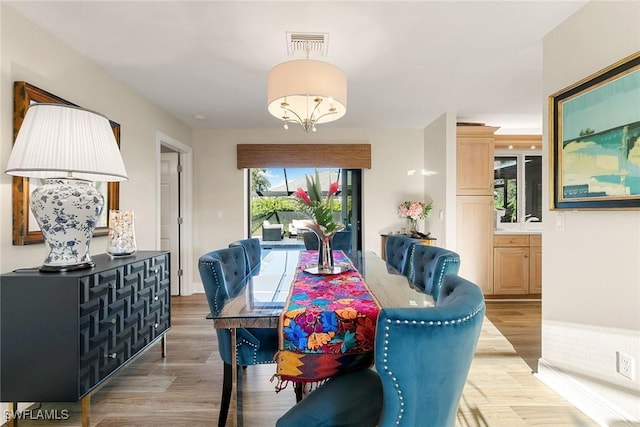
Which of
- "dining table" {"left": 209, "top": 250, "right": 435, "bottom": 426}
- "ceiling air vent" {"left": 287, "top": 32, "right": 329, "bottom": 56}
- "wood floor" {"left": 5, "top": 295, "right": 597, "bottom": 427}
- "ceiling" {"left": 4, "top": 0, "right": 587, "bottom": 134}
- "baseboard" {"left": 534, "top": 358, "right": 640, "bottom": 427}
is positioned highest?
"ceiling" {"left": 4, "top": 0, "right": 587, "bottom": 134}

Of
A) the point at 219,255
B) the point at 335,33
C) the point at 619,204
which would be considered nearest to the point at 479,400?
the point at 619,204

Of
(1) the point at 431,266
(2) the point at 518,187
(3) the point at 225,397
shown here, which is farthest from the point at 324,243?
(2) the point at 518,187

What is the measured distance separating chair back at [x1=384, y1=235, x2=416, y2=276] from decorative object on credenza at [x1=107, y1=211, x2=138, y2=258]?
2051 mm

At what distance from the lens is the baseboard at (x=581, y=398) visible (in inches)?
65.6

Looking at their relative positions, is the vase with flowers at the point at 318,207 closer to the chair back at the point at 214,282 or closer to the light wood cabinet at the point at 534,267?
the chair back at the point at 214,282

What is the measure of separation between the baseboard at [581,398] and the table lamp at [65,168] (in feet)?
9.93

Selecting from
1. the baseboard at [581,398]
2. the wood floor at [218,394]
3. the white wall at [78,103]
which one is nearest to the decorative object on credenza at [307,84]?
the white wall at [78,103]

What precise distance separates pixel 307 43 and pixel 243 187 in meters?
2.71

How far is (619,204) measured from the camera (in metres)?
1.61

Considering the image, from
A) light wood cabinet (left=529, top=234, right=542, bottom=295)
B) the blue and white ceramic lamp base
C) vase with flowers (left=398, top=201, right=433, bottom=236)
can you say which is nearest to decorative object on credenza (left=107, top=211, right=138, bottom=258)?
the blue and white ceramic lamp base

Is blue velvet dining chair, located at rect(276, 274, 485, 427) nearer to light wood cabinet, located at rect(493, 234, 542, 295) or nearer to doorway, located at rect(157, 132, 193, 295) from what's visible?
light wood cabinet, located at rect(493, 234, 542, 295)

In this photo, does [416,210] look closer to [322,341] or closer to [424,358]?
[322,341]

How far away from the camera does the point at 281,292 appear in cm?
155

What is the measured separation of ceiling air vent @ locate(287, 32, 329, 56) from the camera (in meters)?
2.06
